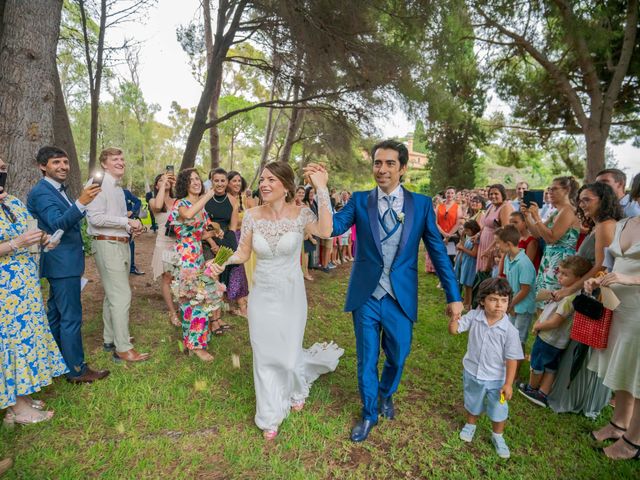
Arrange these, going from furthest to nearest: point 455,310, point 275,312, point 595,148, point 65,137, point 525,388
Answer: point 595,148 → point 65,137 → point 525,388 → point 275,312 → point 455,310

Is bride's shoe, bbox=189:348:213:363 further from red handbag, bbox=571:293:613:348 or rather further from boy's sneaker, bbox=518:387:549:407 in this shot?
red handbag, bbox=571:293:613:348

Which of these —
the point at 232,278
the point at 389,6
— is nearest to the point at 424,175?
the point at 389,6

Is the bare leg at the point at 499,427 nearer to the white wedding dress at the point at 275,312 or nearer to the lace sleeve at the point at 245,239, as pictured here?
the white wedding dress at the point at 275,312

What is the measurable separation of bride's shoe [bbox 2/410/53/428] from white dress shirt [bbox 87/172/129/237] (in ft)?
5.67

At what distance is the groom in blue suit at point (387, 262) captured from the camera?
117 inches

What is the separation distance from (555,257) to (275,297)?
3318 mm

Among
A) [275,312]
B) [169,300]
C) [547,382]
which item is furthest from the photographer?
[169,300]

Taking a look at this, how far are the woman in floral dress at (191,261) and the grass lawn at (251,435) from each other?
0.96 feet

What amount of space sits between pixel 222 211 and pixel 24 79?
9.08 feet

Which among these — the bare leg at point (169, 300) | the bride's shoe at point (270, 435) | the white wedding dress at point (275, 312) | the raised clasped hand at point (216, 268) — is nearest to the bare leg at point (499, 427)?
the white wedding dress at point (275, 312)

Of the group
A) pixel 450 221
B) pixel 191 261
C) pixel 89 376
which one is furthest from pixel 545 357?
pixel 450 221

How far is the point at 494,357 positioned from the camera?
9.72 feet

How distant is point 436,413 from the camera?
3500 mm

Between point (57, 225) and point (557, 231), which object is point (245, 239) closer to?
point (57, 225)
